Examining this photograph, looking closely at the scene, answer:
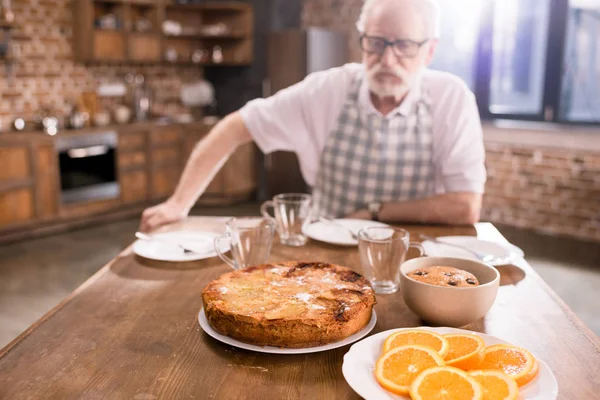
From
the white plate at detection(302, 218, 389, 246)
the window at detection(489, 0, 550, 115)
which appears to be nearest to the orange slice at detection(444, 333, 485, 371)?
the white plate at detection(302, 218, 389, 246)

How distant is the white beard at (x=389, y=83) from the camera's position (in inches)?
72.7

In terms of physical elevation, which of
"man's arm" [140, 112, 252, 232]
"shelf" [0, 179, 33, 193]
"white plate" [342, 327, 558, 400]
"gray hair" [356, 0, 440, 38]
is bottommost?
"shelf" [0, 179, 33, 193]

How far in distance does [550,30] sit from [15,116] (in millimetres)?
4493

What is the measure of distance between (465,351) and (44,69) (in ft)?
16.7

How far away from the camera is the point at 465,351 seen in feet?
2.85

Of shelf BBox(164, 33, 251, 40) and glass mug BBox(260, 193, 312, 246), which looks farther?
shelf BBox(164, 33, 251, 40)

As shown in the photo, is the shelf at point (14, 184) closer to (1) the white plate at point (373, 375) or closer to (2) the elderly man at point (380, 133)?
(2) the elderly man at point (380, 133)

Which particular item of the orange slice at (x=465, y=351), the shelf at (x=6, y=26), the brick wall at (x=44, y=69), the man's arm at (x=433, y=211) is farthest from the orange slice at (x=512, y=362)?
the brick wall at (x=44, y=69)

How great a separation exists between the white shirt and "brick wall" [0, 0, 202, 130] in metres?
3.66

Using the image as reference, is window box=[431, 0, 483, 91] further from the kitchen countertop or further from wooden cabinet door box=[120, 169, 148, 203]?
wooden cabinet door box=[120, 169, 148, 203]

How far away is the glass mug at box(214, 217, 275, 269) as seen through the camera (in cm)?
124

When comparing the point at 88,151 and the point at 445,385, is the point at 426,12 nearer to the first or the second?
the point at 445,385

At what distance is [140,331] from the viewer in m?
1.02

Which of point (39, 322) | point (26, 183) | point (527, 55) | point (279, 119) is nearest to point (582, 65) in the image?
point (527, 55)
